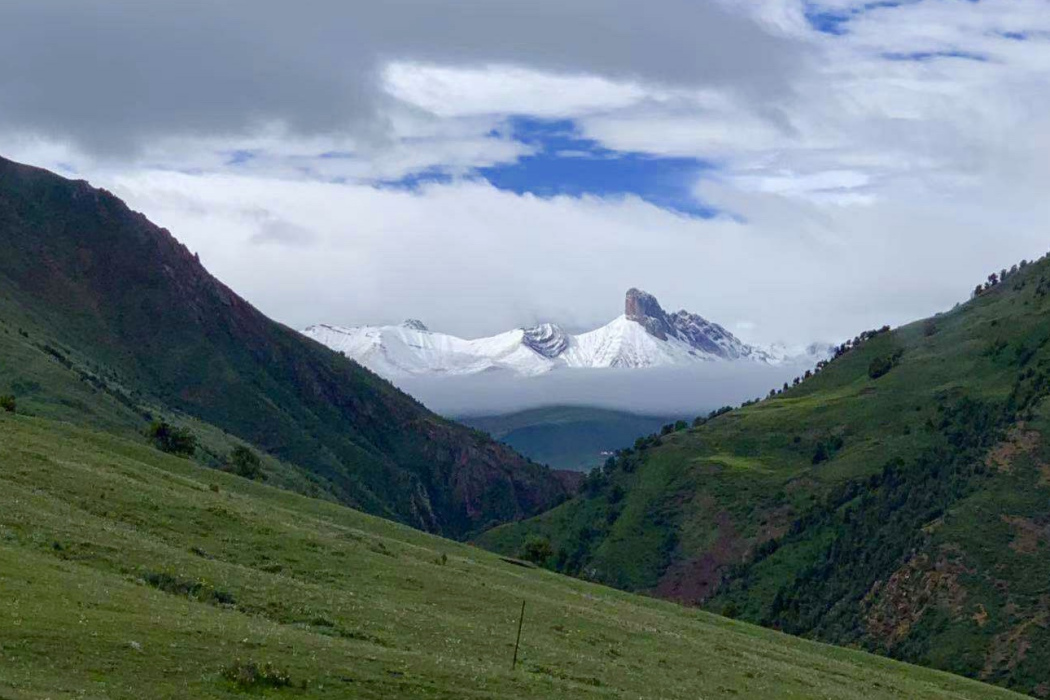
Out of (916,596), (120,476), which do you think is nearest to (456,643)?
(120,476)

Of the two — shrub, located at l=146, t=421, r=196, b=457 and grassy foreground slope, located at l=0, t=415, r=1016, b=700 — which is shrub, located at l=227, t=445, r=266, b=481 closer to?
shrub, located at l=146, t=421, r=196, b=457

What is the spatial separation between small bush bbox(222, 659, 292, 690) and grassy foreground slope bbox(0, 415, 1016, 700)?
56 mm

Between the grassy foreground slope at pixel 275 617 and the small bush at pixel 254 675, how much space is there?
0.06 meters

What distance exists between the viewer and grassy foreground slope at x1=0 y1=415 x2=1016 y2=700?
1375 inches

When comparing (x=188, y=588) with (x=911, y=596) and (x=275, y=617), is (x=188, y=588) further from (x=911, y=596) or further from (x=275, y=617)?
(x=911, y=596)

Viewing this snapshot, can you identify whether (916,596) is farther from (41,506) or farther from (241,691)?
(241,691)

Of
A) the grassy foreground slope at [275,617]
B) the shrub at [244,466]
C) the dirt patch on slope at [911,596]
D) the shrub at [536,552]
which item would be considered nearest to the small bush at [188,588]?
the grassy foreground slope at [275,617]

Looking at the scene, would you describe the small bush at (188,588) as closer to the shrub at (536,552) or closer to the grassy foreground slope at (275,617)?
the grassy foreground slope at (275,617)

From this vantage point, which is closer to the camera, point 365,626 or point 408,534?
point 365,626

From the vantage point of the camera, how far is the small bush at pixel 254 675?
34594 millimetres

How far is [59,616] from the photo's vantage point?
3625 centimetres

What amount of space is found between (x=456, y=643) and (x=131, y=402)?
149m

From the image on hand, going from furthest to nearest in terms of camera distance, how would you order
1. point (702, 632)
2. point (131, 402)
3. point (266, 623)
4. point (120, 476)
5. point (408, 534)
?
point (131, 402) → point (408, 534) → point (702, 632) → point (120, 476) → point (266, 623)

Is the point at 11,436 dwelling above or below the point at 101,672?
above
